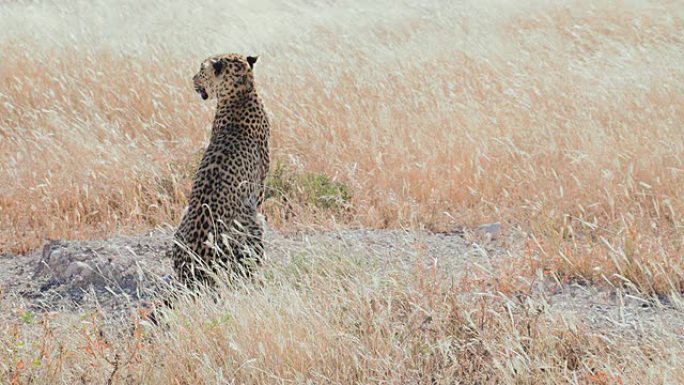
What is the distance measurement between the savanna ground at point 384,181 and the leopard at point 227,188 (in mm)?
169

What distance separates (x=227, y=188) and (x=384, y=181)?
205 cm

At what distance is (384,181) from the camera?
6.15 m

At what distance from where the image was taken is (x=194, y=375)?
3.39 m

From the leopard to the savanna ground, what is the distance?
17 cm

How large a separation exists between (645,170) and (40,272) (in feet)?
10.8

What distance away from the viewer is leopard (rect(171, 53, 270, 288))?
4102mm

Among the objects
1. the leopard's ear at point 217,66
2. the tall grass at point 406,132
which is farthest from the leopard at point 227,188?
the tall grass at point 406,132

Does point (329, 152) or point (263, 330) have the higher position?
point (263, 330)

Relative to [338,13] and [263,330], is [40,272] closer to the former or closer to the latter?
[263,330]

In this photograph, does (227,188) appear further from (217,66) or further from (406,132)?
(406,132)

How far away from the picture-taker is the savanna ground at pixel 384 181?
3.34m

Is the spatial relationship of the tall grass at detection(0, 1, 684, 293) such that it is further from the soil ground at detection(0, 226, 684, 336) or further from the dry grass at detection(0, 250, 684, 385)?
the dry grass at detection(0, 250, 684, 385)

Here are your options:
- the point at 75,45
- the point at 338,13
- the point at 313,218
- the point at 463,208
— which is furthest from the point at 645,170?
the point at 338,13

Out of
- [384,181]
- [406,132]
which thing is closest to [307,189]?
[384,181]
